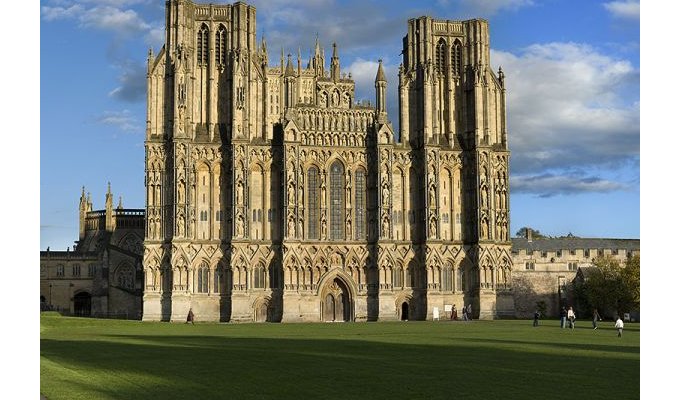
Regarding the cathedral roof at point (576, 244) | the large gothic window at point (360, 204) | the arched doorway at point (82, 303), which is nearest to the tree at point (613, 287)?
the cathedral roof at point (576, 244)

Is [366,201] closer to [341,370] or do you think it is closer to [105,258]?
[105,258]

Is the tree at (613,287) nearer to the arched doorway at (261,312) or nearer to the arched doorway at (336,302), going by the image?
the arched doorway at (336,302)

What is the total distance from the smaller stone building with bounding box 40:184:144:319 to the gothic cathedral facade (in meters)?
16.6

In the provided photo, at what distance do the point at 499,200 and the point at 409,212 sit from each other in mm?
8987

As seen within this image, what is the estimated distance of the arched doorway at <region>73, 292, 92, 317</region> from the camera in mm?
113812

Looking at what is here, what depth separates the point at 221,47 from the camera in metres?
90.6

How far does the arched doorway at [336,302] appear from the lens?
89.4m

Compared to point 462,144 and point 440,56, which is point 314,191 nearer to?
point 462,144

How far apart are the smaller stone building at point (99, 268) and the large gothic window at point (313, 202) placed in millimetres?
22240

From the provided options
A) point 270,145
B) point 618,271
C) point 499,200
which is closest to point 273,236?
point 270,145

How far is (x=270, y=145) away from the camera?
88.6 metres

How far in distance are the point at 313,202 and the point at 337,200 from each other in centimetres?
247

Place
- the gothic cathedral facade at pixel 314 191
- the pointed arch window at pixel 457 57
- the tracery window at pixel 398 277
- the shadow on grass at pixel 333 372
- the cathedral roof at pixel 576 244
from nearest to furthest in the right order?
the shadow on grass at pixel 333 372, the gothic cathedral facade at pixel 314 191, the tracery window at pixel 398 277, the pointed arch window at pixel 457 57, the cathedral roof at pixel 576 244

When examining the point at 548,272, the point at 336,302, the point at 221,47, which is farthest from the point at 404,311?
the point at 221,47
